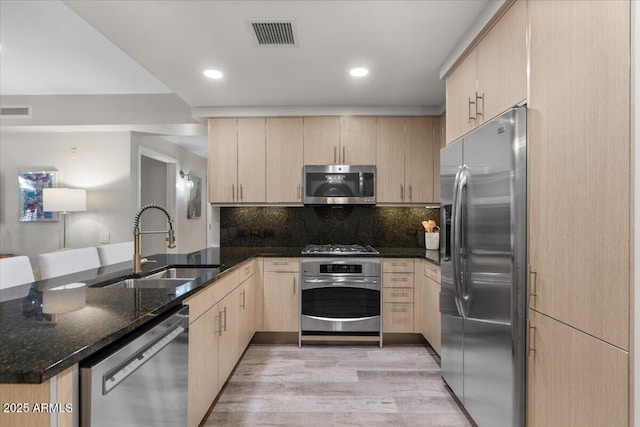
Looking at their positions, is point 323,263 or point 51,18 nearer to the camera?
point 51,18

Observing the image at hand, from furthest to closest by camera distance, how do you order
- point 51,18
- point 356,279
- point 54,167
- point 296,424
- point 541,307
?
point 54,167, point 356,279, point 51,18, point 296,424, point 541,307

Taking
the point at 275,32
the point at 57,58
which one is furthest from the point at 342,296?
the point at 57,58

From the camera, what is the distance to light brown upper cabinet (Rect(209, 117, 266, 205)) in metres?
3.91

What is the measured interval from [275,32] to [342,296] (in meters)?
2.34

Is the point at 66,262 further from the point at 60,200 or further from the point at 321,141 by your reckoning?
the point at 321,141

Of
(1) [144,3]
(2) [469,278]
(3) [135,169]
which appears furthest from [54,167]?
(2) [469,278]

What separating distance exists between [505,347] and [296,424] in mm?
1276

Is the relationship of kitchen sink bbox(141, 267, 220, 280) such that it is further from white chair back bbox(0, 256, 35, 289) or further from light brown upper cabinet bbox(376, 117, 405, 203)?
light brown upper cabinet bbox(376, 117, 405, 203)

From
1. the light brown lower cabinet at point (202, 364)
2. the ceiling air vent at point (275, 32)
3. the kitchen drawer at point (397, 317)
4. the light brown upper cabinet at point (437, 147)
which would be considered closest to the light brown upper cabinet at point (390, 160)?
the light brown upper cabinet at point (437, 147)

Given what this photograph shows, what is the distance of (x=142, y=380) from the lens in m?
1.29

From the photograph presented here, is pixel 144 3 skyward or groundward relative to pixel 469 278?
skyward

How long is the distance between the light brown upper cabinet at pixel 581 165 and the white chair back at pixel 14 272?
2.65m

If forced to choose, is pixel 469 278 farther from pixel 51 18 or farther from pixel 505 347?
pixel 51 18

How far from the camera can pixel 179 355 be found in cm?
163
